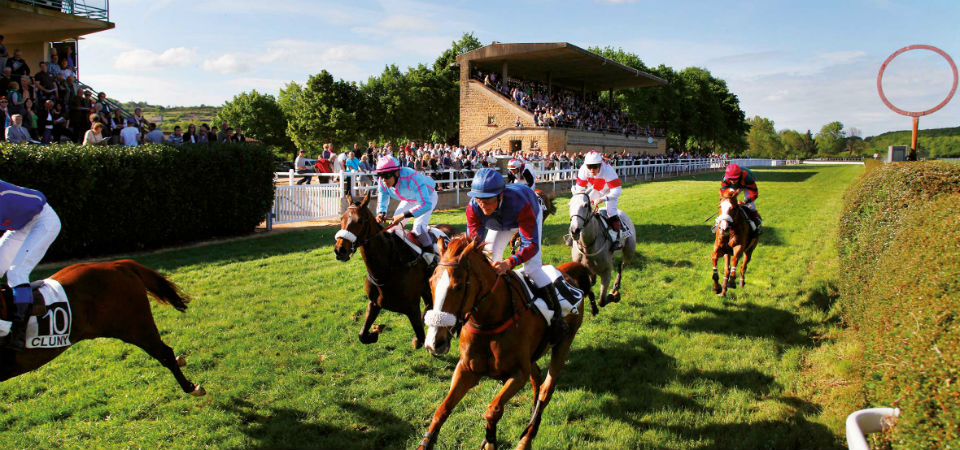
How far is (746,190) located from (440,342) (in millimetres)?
7812

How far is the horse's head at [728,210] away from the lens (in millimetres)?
8039

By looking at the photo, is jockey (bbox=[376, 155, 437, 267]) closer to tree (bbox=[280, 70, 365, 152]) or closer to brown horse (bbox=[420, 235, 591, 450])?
brown horse (bbox=[420, 235, 591, 450])

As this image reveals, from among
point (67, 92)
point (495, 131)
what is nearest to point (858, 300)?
point (67, 92)

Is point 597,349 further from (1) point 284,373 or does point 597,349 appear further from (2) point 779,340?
(1) point 284,373

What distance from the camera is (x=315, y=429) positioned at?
4.51 metres

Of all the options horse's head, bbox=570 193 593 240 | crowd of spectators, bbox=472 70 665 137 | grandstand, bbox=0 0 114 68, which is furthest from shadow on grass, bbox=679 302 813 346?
crowd of spectators, bbox=472 70 665 137

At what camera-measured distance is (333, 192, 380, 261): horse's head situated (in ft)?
17.6

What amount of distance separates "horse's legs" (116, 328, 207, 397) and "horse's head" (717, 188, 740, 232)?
714 cm

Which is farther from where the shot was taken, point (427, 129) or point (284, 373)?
point (427, 129)

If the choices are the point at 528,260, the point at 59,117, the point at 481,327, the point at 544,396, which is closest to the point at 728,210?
the point at 528,260

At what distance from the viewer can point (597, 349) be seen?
6188 millimetres

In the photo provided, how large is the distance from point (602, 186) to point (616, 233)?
815 millimetres

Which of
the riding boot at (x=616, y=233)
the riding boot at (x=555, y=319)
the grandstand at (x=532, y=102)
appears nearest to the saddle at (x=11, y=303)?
the riding boot at (x=555, y=319)

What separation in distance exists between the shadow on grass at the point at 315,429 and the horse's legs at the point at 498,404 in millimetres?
815
